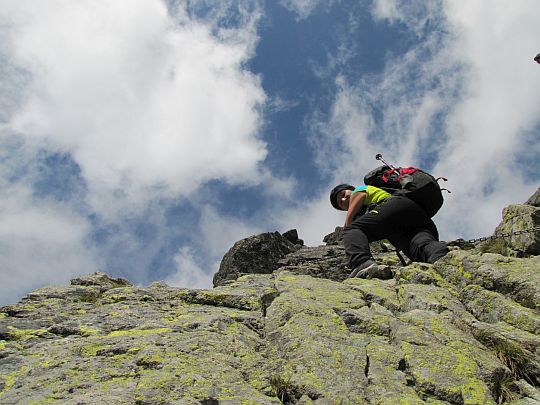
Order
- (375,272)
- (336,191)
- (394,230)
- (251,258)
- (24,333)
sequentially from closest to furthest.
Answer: (24,333) < (375,272) < (394,230) < (336,191) < (251,258)

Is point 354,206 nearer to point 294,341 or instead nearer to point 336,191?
point 336,191

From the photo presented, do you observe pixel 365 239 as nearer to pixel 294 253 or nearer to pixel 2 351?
pixel 2 351

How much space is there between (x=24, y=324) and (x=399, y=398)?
526 cm

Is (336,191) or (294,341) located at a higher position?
(336,191)

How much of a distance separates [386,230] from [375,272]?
51.2 inches

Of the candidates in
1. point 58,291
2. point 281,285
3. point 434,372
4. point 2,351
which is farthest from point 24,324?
point 434,372

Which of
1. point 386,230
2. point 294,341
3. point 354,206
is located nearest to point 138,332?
point 294,341

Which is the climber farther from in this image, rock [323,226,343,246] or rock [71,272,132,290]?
rock [323,226,343,246]

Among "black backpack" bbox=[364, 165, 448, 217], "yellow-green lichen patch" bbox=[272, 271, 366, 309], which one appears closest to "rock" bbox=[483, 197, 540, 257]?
"black backpack" bbox=[364, 165, 448, 217]

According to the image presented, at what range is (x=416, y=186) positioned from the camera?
10008 millimetres

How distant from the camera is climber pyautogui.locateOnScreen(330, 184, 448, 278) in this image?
9.35 m

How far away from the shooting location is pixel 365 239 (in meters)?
9.69

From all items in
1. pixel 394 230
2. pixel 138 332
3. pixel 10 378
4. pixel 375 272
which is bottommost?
pixel 10 378

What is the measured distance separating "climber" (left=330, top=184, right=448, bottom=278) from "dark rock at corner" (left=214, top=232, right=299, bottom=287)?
24.3ft
